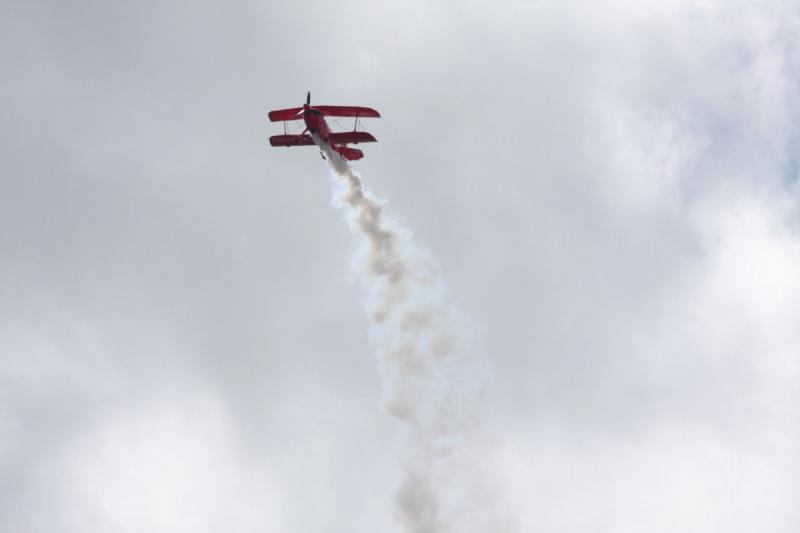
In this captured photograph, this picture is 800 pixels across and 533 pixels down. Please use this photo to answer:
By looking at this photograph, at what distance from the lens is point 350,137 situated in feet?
540

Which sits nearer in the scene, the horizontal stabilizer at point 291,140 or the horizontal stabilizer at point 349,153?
the horizontal stabilizer at point 291,140

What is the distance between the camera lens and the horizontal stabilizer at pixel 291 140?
167375 mm

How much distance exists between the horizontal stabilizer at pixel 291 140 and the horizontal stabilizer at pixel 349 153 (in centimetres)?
292

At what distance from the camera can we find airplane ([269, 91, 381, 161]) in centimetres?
16400

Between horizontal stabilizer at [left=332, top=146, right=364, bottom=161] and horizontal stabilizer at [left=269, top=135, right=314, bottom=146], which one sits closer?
horizontal stabilizer at [left=269, top=135, right=314, bottom=146]

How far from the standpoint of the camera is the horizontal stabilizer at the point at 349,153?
550 ft

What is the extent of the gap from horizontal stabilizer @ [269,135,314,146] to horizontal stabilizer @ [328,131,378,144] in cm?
313

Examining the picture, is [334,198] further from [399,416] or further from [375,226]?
[399,416]

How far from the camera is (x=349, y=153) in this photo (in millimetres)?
168250

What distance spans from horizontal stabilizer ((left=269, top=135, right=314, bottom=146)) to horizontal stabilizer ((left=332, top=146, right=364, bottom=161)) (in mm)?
2917

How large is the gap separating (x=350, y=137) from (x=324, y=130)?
2735mm

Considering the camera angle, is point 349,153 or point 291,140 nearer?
point 291,140

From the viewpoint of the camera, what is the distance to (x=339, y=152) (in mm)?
167750

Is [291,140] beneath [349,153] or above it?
beneath
